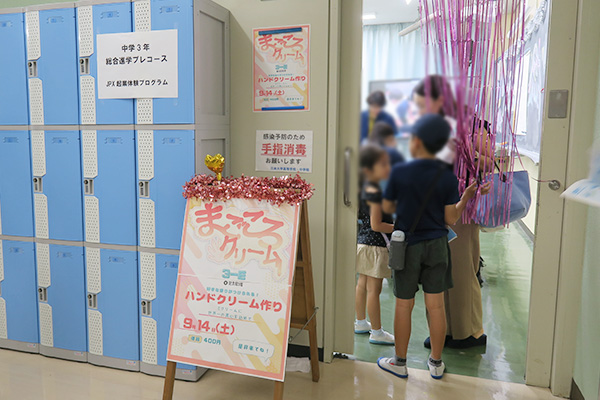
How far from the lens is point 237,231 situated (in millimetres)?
1979

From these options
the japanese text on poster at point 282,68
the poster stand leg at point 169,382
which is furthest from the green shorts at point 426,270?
the poster stand leg at point 169,382

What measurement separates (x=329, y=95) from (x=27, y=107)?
5.01 feet

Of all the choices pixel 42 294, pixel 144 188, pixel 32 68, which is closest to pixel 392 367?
pixel 144 188

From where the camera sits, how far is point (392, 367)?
2270 mm

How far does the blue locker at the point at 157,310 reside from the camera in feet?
7.30

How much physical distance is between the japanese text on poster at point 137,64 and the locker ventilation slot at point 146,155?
0.60 feet

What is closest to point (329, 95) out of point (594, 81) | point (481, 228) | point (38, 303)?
point (481, 228)

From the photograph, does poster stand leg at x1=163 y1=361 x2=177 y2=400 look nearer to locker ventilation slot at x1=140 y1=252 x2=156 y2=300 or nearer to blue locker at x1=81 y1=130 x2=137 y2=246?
locker ventilation slot at x1=140 y1=252 x2=156 y2=300

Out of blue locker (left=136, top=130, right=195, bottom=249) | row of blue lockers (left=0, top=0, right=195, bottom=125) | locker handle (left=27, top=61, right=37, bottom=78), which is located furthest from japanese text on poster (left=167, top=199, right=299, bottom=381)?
locker handle (left=27, top=61, right=37, bottom=78)

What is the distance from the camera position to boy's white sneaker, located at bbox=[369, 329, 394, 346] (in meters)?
2.57

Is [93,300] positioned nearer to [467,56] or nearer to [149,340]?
[149,340]

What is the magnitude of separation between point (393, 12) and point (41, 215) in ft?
7.94

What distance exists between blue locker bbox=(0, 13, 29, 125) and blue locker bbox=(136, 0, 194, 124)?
699 mm

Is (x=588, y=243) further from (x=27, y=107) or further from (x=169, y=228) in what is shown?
(x=27, y=107)
